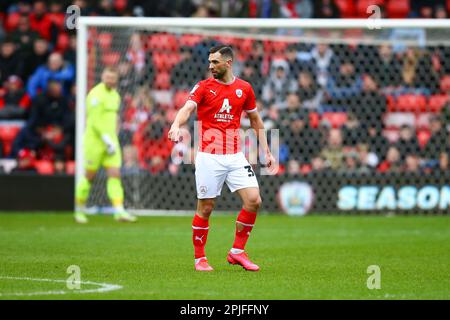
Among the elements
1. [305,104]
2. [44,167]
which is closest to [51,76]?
[44,167]

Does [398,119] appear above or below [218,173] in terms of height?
above

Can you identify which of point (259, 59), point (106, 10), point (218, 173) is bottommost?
point (218, 173)

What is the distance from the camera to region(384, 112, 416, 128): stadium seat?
18906mm

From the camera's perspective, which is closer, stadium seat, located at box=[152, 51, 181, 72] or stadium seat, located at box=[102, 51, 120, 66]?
stadium seat, located at box=[102, 51, 120, 66]

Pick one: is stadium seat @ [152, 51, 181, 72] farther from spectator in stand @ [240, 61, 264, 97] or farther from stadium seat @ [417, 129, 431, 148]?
stadium seat @ [417, 129, 431, 148]

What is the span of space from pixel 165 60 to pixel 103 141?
12.7 ft

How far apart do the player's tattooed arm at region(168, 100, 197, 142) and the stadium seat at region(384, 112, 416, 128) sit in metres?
10.3

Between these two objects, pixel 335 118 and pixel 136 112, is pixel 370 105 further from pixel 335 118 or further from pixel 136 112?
pixel 136 112

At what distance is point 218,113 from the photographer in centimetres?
943

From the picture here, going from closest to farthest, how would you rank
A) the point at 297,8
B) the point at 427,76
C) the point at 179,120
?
the point at 179,120 → the point at 427,76 → the point at 297,8

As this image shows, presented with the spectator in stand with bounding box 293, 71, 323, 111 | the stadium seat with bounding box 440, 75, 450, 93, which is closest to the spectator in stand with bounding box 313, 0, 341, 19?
the spectator in stand with bounding box 293, 71, 323, 111

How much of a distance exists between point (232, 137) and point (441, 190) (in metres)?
8.94
